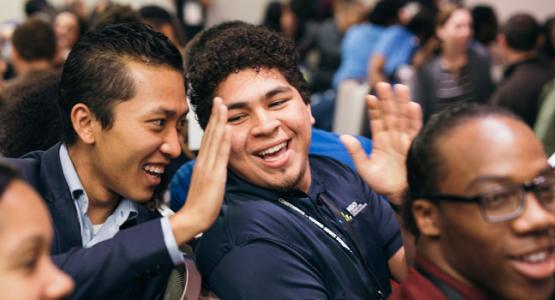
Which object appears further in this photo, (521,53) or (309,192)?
(521,53)

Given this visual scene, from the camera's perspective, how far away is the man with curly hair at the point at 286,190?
2096 mm

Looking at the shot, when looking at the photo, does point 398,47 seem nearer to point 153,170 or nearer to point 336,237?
point 336,237

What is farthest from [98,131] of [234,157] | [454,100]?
[454,100]

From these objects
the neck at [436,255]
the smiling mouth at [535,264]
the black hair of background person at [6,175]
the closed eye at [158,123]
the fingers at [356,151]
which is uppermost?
the black hair of background person at [6,175]

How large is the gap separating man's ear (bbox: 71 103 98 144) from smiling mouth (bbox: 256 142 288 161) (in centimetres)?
48

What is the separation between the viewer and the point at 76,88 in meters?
2.23

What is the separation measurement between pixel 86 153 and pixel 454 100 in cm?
350

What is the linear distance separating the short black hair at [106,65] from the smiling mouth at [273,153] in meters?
0.34

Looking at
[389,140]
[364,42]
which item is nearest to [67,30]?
[364,42]

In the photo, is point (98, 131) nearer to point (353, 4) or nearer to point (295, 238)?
point (295, 238)

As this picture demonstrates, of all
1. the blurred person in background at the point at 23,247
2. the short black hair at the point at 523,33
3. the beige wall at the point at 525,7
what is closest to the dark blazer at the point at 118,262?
the blurred person in background at the point at 23,247

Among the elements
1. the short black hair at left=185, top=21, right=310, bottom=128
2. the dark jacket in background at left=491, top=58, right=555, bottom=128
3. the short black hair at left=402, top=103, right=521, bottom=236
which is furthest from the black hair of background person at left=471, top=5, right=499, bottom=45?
the short black hair at left=402, top=103, right=521, bottom=236

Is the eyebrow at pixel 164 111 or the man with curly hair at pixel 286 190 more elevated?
the eyebrow at pixel 164 111

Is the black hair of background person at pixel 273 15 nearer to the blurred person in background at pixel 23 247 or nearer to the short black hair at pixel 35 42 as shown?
the short black hair at pixel 35 42
